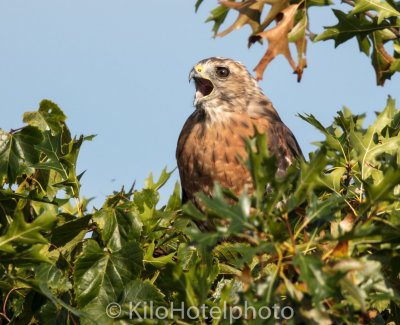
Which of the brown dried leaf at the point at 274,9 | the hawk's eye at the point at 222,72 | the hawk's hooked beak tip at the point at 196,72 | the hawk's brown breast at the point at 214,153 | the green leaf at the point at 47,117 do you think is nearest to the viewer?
the brown dried leaf at the point at 274,9

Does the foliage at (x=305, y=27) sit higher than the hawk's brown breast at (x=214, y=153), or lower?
higher

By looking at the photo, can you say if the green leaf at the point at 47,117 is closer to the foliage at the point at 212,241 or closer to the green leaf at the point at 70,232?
the foliage at the point at 212,241

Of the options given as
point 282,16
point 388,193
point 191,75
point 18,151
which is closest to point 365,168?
point 282,16

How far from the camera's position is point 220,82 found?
7801mm

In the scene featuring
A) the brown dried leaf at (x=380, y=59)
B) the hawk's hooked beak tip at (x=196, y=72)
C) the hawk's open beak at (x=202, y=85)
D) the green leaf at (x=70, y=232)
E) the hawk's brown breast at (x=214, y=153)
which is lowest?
the hawk's brown breast at (x=214, y=153)

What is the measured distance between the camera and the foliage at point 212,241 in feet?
9.01

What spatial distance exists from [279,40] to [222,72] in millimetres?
4164

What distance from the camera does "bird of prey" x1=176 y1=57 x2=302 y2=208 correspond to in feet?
23.6

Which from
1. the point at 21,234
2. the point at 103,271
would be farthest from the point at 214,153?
the point at 21,234

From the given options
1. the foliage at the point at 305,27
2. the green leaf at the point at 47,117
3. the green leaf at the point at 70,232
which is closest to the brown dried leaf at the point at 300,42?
the foliage at the point at 305,27

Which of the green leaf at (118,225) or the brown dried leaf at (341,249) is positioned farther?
the green leaf at (118,225)

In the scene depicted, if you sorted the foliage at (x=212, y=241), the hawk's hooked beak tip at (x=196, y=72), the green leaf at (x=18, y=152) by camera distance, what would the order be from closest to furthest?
the foliage at (x=212, y=241)
the green leaf at (x=18, y=152)
the hawk's hooked beak tip at (x=196, y=72)

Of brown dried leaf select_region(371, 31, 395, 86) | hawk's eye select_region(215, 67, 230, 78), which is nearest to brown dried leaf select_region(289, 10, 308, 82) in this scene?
brown dried leaf select_region(371, 31, 395, 86)

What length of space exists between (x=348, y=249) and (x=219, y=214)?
1.74 ft
